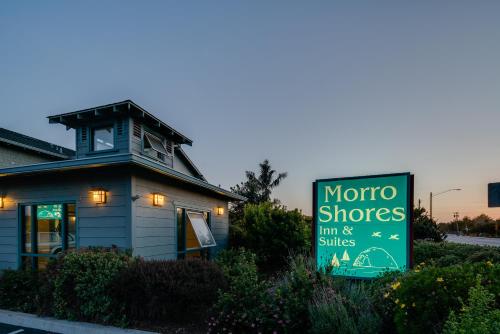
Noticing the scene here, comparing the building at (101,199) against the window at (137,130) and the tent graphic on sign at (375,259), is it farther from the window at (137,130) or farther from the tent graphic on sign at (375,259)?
the tent graphic on sign at (375,259)

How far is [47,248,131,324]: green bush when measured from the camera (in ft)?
16.2

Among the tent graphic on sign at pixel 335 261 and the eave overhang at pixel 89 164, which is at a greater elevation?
the eave overhang at pixel 89 164

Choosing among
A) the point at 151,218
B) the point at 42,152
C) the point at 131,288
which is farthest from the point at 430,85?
the point at 42,152

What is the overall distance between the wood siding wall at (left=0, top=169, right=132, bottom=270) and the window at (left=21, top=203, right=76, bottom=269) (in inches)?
7.4

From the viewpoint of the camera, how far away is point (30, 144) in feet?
52.4

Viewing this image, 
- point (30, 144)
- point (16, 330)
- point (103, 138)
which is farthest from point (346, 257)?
point (30, 144)

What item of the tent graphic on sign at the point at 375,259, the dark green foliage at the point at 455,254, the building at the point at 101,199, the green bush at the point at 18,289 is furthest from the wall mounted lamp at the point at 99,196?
the dark green foliage at the point at 455,254

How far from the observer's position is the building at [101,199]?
6.73m

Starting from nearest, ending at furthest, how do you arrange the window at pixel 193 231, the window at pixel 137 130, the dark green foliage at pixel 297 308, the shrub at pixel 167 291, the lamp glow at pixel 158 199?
the dark green foliage at pixel 297 308, the shrub at pixel 167 291, the lamp glow at pixel 158 199, the window at pixel 193 231, the window at pixel 137 130

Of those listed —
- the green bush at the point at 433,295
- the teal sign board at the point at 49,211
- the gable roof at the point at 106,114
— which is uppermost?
the gable roof at the point at 106,114

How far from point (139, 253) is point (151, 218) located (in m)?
0.93

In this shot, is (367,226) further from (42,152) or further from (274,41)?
(42,152)

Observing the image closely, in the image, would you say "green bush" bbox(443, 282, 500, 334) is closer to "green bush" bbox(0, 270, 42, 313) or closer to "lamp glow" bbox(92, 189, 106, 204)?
"lamp glow" bbox(92, 189, 106, 204)

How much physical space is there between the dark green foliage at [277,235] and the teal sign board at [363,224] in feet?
17.0
